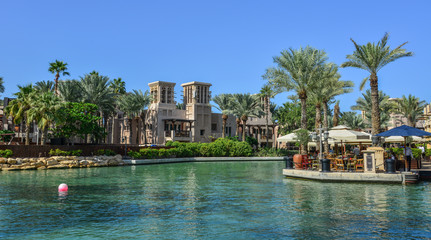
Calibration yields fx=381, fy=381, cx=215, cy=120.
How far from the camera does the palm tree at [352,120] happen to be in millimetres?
69688

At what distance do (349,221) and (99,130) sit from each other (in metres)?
38.2

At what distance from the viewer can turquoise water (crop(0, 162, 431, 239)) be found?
344 inches

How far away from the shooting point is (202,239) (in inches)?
324

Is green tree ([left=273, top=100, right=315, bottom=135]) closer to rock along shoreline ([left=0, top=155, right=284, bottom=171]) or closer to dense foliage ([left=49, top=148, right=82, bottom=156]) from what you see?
rock along shoreline ([left=0, top=155, right=284, bottom=171])

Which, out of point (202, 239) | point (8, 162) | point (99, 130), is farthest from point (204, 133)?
point (202, 239)

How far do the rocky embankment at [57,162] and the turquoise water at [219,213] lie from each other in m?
15.4

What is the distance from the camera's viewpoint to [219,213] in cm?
1109

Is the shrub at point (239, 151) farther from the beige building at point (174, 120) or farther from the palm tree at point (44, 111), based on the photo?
the palm tree at point (44, 111)

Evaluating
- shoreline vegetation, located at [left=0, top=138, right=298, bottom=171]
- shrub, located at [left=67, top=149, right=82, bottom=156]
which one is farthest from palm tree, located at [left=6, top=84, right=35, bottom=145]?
shoreline vegetation, located at [left=0, top=138, right=298, bottom=171]

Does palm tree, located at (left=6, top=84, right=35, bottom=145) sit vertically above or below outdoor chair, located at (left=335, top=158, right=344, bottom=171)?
above

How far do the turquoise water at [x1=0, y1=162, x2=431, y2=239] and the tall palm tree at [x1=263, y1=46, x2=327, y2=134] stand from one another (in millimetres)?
18847

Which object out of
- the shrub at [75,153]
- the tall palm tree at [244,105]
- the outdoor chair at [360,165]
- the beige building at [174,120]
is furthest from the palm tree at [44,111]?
the tall palm tree at [244,105]

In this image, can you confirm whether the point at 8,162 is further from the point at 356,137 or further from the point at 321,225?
the point at 321,225

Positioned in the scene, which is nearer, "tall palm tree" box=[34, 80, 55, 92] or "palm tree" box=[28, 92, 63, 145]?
"palm tree" box=[28, 92, 63, 145]
